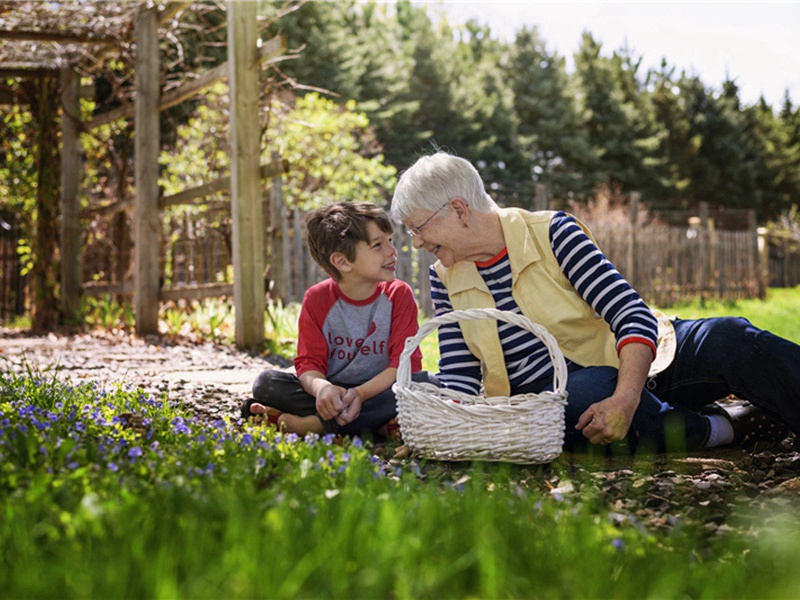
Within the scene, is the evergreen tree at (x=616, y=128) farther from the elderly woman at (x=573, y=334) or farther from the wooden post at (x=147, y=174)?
the elderly woman at (x=573, y=334)

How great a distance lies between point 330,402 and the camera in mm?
3090

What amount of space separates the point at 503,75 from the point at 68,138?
26.7 metres

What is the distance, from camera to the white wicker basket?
2.59 meters

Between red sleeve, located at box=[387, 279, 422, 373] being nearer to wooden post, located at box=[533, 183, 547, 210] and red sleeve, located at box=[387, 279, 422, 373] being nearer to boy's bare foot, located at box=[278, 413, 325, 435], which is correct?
boy's bare foot, located at box=[278, 413, 325, 435]

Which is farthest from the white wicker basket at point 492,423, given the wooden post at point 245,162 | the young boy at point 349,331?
the wooden post at point 245,162

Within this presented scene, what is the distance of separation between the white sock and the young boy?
109cm

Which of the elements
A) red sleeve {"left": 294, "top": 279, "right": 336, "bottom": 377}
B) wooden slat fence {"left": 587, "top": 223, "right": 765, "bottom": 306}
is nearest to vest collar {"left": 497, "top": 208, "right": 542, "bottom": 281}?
red sleeve {"left": 294, "top": 279, "right": 336, "bottom": 377}

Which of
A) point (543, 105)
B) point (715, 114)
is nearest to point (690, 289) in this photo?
point (543, 105)

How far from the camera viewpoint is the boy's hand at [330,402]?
3.09m

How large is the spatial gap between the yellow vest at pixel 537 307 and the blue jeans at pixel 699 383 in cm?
10

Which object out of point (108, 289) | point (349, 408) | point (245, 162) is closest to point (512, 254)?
point (349, 408)

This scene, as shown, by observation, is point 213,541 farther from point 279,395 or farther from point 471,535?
point 279,395

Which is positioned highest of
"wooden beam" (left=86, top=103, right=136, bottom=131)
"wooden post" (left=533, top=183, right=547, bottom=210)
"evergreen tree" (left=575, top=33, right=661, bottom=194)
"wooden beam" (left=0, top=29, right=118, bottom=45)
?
"evergreen tree" (left=575, top=33, right=661, bottom=194)

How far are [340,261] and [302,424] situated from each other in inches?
25.9
